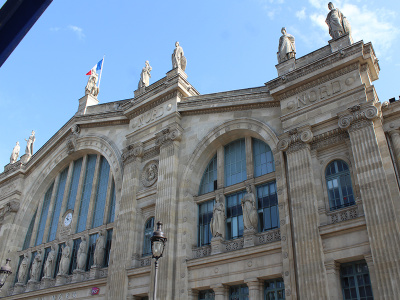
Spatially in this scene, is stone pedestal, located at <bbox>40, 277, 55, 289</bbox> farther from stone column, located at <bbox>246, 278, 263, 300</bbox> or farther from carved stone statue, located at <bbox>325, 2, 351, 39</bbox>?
carved stone statue, located at <bbox>325, 2, 351, 39</bbox>

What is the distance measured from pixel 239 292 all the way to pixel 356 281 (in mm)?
→ 5557

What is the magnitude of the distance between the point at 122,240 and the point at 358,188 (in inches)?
518

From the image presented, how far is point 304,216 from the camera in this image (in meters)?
17.6

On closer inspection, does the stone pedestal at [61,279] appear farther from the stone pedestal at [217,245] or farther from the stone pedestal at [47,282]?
the stone pedestal at [217,245]

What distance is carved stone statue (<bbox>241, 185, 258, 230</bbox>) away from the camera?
20.0m

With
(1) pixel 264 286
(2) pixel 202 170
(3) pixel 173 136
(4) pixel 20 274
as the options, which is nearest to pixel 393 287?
(1) pixel 264 286

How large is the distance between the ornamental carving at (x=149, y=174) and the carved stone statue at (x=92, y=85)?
11.8 metres

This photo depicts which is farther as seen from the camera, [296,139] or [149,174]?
[149,174]

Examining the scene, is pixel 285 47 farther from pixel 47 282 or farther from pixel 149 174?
pixel 47 282

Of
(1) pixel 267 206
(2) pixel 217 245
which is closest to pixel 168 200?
(2) pixel 217 245

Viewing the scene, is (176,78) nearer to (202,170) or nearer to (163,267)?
(202,170)

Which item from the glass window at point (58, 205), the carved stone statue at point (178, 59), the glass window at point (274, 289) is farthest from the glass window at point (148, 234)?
the carved stone statue at point (178, 59)

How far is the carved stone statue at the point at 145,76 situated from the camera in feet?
95.2

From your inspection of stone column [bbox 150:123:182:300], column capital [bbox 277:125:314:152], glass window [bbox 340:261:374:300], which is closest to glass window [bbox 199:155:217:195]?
stone column [bbox 150:123:182:300]
